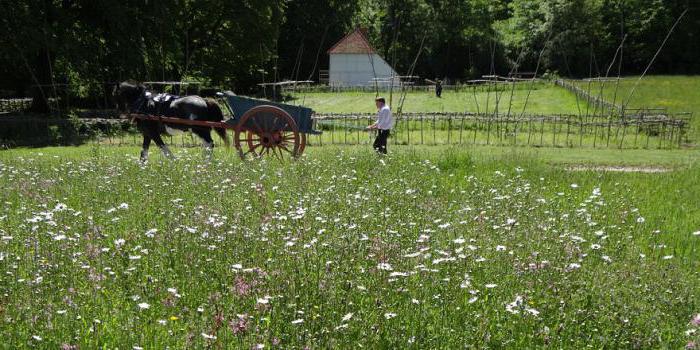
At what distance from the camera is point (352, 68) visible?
67438 mm

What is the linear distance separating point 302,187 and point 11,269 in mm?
4723

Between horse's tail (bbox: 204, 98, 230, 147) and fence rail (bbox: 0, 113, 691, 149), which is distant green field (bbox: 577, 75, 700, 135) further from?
horse's tail (bbox: 204, 98, 230, 147)

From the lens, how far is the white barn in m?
66.0

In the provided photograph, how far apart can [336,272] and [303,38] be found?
29.3m

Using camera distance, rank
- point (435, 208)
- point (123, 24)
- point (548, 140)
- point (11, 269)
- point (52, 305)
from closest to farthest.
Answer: point (52, 305)
point (11, 269)
point (435, 208)
point (548, 140)
point (123, 24)

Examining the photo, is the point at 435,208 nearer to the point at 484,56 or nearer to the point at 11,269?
the point at 11,269

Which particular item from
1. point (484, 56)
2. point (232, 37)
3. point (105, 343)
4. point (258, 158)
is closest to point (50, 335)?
point (105, 343)

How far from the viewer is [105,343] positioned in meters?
4.66

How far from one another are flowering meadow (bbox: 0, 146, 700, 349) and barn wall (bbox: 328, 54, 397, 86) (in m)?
57.9

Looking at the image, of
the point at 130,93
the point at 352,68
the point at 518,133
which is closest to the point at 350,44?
the point at 352,68

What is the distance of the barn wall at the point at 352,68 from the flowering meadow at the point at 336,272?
57.9 meters

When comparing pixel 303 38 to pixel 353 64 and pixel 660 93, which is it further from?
pixel 353 64

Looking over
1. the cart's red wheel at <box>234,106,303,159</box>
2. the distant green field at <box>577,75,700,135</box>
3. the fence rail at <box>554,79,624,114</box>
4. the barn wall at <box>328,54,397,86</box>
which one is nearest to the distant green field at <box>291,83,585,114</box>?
the fence rail at <box>554,79,624,114</box>

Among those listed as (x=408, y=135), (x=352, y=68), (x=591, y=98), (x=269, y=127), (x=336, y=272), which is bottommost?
(x=408, y=135)
